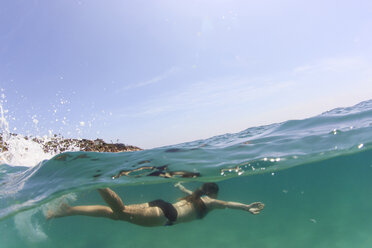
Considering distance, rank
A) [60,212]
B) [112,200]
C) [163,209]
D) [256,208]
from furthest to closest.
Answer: [60,212]
[112,200]
[163,209]
[256,208]

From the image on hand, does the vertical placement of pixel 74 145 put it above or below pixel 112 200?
above

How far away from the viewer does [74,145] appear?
61.5ft

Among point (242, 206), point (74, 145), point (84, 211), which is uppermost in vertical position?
point (74, 145)

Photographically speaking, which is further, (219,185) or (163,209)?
(219,185)

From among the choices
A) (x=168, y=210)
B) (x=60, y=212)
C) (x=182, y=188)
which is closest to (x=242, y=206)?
(x=182, y=188)

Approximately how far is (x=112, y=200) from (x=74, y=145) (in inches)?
471

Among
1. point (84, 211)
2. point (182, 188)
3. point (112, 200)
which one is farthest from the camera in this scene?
point (182, 188)

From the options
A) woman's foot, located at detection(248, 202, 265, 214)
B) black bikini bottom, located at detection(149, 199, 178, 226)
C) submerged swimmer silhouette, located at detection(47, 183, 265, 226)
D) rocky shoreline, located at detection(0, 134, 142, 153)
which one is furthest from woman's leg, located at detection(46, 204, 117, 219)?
rocky shoreline, located at detection(0, 134, 142, 153)

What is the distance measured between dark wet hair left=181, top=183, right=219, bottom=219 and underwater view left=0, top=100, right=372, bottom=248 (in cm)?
27

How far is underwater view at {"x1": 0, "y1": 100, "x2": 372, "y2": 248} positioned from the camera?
29.4 ft

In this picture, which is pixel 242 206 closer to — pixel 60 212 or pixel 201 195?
pixel 201 195

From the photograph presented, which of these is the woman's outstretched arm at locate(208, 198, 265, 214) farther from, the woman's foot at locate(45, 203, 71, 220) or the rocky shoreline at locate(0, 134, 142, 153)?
the rocky shoreline at locate(0, 134, 142, 153)

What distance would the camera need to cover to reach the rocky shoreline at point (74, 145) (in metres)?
15.9

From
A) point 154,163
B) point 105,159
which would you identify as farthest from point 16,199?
point 154,163
